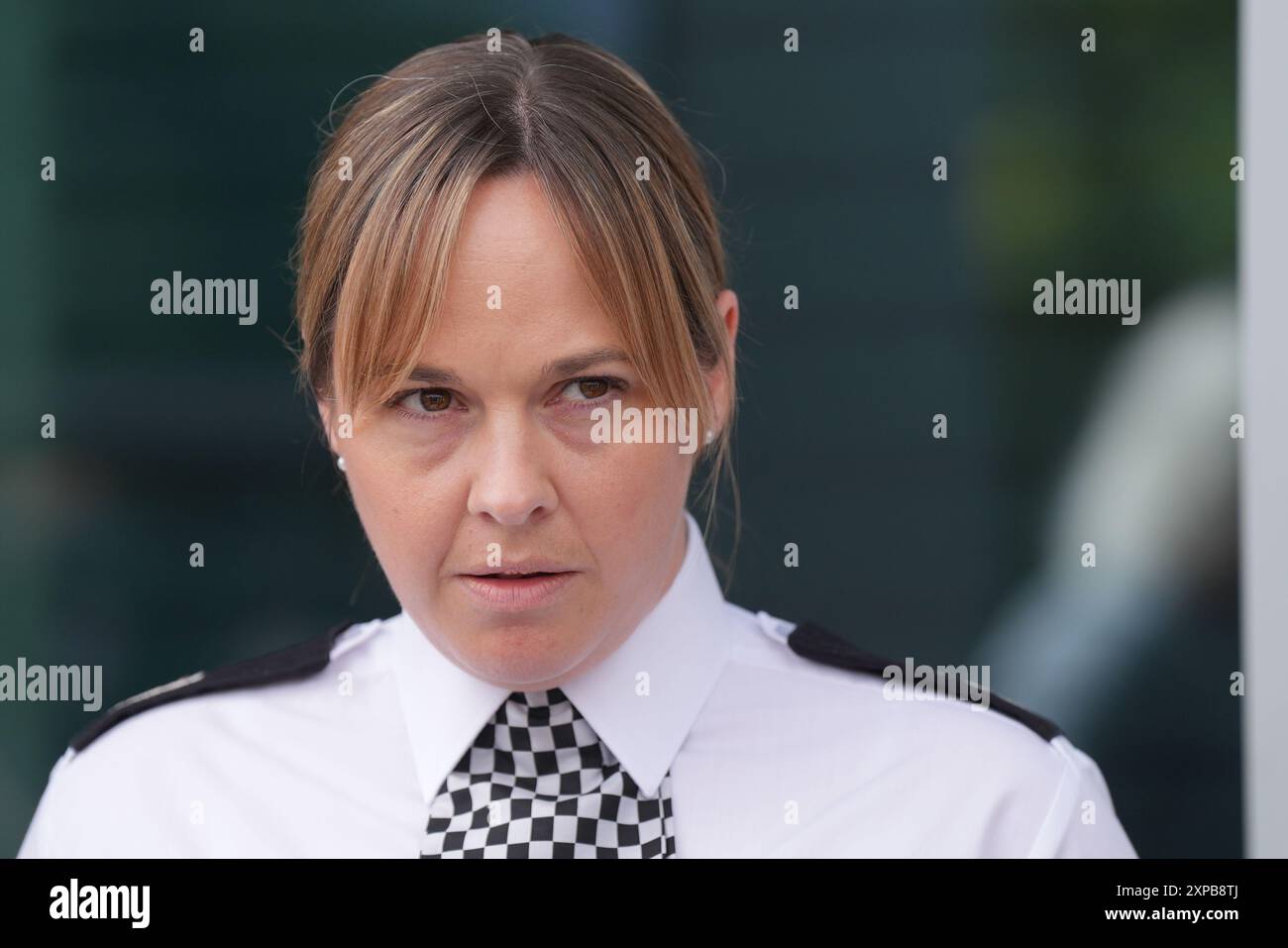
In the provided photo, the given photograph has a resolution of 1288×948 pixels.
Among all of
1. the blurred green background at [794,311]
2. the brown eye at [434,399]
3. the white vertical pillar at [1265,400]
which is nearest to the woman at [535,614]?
the brown eye at [434,399]

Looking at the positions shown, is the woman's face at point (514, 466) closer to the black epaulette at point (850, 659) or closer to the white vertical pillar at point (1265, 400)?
the black epaulette at point (850, 659)

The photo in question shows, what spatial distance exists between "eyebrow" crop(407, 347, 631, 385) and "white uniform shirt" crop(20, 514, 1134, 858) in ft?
1.11

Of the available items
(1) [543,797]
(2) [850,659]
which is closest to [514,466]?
(1) [543,797]

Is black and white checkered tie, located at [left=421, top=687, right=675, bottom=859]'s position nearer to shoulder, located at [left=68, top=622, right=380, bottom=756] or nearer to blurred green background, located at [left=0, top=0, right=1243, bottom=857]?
shoulder, located at [left=68, top=622, right=380, bottom=756]

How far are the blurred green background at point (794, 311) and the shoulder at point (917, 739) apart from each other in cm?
78

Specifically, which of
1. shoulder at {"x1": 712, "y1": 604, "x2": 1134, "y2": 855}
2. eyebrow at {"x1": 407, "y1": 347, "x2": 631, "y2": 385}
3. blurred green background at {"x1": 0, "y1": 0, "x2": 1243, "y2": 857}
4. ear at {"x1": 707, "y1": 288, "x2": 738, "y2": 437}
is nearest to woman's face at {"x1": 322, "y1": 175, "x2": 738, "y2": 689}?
eyebrow at {"x1": 407, "y1": 347, "x2": 631, "y2": 385}

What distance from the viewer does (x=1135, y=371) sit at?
97.7 inches

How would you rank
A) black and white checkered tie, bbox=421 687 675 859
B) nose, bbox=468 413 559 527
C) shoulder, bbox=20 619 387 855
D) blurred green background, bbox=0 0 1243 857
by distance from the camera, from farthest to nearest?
blurred green background, bbox=0 0 1243 857 → shoulder, bbox=20 619 387 855 → black and white checkered tie, bbox=421 687 675 859 → nose, bbox=468 413 559 527

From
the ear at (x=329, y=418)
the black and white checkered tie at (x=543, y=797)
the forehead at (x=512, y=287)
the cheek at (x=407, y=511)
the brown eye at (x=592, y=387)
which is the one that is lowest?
the black and white checkered tie at (x=543, y=797)

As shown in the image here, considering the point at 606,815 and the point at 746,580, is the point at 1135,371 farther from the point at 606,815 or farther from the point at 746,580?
the point at 606,815

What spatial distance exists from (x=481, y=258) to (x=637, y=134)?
0.79ft

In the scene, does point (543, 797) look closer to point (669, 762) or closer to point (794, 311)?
point (669, 762)

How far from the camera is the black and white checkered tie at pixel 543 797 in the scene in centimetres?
153

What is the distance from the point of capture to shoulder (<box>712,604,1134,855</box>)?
1564 millimetres
